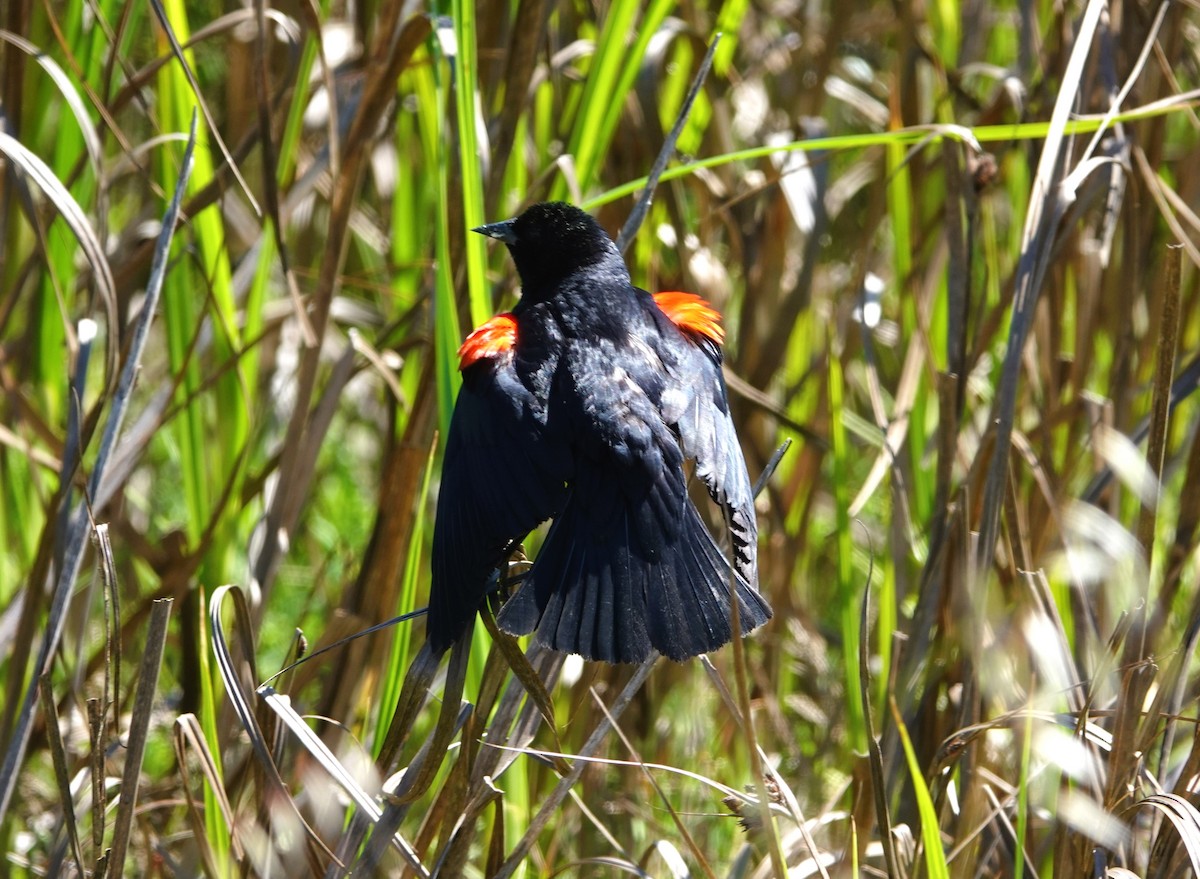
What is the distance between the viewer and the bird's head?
7.97ft

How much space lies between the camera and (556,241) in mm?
2473

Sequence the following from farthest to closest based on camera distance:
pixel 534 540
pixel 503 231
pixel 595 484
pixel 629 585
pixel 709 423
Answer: pixel 534 540
pixel 503 231
pixel 709 423
pixel 595 484
pixel 629 585

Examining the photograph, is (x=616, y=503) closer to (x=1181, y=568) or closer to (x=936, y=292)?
(x=1181, y=568)

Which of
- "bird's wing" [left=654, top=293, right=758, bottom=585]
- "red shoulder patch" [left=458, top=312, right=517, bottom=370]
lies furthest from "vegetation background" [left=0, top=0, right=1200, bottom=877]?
"bird's wing" [left=654, top=293, right=758, bottom=585]

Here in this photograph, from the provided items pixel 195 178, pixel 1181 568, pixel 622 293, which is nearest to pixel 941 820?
pixel 1181 568

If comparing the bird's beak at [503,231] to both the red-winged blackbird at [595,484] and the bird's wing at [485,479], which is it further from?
the bird's wing at [485,479]

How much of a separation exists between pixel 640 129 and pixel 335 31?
0.92m

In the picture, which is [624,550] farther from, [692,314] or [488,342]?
[692,314]

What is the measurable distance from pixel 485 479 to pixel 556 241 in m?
0.70

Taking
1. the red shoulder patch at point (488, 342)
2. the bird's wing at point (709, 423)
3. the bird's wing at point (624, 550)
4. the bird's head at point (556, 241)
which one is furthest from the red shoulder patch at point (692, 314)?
the red shoulder patch at point (488, 342)

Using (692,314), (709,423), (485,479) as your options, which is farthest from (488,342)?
(692,314)

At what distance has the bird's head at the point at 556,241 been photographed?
7.97ft

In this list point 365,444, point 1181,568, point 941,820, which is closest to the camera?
point 1181,568

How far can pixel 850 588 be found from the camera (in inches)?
105
